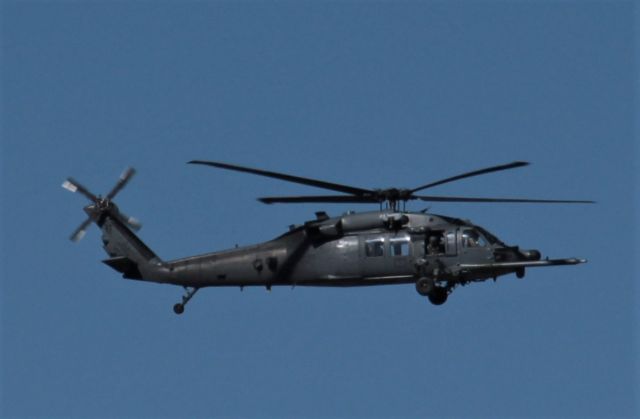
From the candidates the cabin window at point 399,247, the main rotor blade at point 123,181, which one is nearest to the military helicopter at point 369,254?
the cabin window at point 399,247

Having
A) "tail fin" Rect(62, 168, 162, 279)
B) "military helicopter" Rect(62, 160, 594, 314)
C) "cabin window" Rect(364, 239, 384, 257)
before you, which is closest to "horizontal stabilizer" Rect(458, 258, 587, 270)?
"military helicopter" Rect(62, 160, 594, 314)

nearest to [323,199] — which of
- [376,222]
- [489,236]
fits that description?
[376,222]

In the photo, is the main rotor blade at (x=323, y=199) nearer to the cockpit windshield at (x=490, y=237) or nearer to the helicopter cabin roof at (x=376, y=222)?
the helicopter cabin roof at (x=376, y=222)

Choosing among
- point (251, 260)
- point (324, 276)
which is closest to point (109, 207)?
point (251, 260)

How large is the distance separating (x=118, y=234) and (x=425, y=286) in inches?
383

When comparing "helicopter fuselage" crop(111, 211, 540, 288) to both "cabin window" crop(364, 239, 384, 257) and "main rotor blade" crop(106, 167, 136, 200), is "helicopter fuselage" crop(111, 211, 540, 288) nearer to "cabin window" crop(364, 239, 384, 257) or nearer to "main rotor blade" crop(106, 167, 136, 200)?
"cabin window" crop(364, 239, 384, 257)

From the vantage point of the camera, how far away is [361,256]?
87.6 ft

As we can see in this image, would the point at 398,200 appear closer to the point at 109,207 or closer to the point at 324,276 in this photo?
the point at 324,276

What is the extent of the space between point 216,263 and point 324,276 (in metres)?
3.09

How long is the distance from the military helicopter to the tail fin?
3.35ft

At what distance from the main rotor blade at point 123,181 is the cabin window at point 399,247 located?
26.9 feet

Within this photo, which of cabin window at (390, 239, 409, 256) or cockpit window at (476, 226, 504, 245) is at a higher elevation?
cockpit window at (476, 226, 504, 245)

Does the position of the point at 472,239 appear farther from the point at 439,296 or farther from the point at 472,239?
the point at 439,296

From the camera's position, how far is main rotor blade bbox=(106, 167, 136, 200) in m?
30.4
